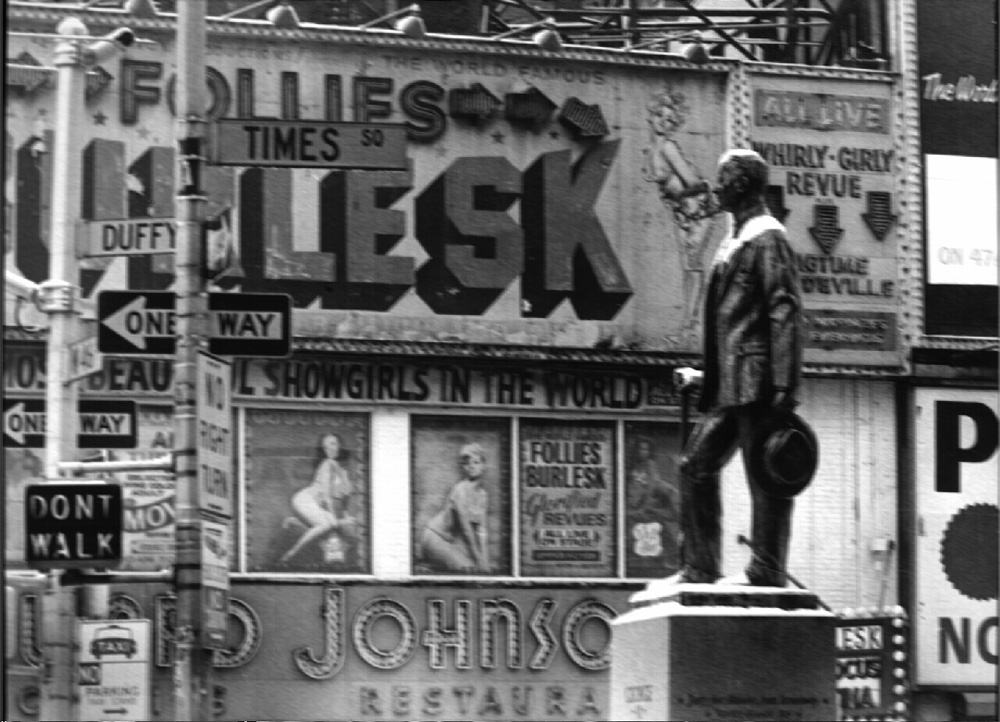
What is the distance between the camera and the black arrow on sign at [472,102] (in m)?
30.7

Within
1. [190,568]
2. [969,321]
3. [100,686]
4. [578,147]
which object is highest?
[578,147]

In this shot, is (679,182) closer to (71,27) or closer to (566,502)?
(566,502)

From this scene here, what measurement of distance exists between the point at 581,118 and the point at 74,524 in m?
15.7

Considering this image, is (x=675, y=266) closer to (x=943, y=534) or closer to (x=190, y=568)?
(x=943, y=534)

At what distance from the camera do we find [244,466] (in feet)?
96.1

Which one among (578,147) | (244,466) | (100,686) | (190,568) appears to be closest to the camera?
(190,568)

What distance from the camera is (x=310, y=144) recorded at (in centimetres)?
1597

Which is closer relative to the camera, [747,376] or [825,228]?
[747,376]

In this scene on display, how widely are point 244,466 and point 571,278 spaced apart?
5.18 metres

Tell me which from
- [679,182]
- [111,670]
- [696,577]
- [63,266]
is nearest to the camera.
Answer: [696,577]

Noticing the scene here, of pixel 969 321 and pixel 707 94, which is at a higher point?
pixel 707 94

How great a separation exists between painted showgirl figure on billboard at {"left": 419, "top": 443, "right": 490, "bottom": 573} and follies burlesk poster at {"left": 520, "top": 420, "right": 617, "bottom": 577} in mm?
579

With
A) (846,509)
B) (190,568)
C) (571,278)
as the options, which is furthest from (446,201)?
(190,568)

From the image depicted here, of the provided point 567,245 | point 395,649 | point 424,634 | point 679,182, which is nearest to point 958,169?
point 679,182
